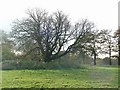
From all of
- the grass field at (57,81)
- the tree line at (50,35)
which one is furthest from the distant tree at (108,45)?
the grass field at (57,81)

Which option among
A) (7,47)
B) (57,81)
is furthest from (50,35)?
(57,81)

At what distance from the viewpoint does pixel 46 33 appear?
774 inches

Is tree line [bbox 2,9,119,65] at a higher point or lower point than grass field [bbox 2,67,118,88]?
higher

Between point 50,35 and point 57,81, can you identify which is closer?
point 57,81

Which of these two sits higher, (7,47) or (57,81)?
(7,47)

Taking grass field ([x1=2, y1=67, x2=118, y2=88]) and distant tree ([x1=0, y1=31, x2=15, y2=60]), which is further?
distant tree ([x1=0, y1=31, x2=15, y2=60])

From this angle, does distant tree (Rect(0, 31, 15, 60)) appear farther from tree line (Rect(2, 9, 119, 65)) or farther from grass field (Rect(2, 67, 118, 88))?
grass field (Rect(2, 67, 118, 88))

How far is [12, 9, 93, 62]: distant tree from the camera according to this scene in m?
19.3

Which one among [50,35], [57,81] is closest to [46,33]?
[50,35]

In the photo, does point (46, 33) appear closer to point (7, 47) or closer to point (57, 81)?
point (7, 47)

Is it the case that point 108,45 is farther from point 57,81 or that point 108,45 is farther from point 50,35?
point 57,81

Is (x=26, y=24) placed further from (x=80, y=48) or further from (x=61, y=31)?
(x=80, y=48)

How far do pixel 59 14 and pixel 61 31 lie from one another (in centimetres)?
173

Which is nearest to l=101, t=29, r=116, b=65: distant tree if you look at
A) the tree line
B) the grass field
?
the tree line
